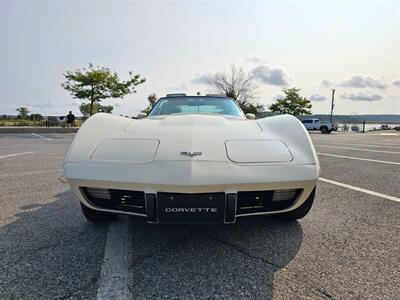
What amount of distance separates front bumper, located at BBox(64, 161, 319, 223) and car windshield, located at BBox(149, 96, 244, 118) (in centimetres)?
150

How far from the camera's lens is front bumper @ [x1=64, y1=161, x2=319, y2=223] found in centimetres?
154

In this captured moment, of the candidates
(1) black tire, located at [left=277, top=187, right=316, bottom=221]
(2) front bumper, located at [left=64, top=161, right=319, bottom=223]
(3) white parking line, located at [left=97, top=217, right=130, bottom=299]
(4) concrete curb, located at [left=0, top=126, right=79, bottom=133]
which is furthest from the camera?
(4) concrete curb, located at [left=0, top=126, right=79, bottom=133]

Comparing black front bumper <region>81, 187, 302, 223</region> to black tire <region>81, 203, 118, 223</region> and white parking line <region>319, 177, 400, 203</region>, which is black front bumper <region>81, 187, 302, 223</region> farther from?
white parking line <region>319, 177, 400, 203</region>

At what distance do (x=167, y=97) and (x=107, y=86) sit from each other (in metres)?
19.6

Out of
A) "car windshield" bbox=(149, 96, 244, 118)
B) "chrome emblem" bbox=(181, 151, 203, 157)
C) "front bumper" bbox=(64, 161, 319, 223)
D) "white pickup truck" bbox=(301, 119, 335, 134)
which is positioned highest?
"car windshield" bbox=(149, 96, 244, 118)

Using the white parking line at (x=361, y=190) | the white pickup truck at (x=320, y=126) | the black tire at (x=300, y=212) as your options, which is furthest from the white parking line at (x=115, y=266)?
the white pickup truck at (x=320, y=126)

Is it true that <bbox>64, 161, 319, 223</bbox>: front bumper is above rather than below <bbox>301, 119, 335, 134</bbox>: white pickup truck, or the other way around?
above

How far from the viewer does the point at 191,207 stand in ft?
5.15

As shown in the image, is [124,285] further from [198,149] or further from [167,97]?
[167,97]

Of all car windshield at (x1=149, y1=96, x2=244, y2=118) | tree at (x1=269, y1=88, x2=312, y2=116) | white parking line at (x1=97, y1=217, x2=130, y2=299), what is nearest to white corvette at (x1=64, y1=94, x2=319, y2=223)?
white parking line at (x1=97, y1=217, x2=130, y2=299)

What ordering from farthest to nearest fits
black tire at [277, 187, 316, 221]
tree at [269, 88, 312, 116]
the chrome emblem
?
tree at [269, 88, 312, 116] → black tire at [277, 187, 316, 221] → the chrome emblem

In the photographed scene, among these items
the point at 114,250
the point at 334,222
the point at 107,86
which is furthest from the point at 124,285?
the point at 107,86

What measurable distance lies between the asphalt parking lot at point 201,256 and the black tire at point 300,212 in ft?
0.24

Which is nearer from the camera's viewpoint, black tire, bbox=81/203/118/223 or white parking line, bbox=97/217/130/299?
white parking line, bbox=97/217/130/299
